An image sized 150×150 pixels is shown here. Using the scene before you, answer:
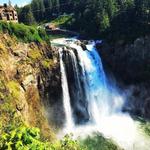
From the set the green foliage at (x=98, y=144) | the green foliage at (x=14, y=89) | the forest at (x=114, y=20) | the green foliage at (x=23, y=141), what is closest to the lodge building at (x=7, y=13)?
the green foliage at (x=14, y=89)

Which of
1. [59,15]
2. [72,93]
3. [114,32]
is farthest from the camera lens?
[59,15]

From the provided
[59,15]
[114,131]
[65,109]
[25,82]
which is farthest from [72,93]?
[59,15]

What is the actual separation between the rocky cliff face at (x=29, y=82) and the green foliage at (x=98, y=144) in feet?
19.0

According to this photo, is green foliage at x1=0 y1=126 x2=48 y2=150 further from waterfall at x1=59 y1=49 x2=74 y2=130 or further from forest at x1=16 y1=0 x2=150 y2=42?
forest at x1=16 y1=0 x2=150 y2=42

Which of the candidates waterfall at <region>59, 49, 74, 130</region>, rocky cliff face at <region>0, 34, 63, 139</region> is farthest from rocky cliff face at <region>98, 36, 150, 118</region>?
rocky cliff face at <region>0, 34, 63, 139</region>

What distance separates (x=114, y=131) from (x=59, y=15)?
8602 cm

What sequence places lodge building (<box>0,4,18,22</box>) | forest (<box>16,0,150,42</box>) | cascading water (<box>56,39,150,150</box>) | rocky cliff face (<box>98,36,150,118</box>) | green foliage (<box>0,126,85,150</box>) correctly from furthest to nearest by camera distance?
forest (<box>16,0,150,42</box>) → rocky cliff face (<box>98,36,150,118</box>) → lodge building (<box>0,4,18,22</box>) → cascading water (<box>56,39,150,150</box>) → green foliage (<box>0,126,85,150</box>)

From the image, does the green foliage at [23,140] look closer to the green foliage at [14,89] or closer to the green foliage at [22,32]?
the green foliage at [14,89]

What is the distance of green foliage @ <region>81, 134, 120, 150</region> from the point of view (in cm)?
5800

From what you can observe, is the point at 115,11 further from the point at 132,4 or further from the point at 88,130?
the point at 88,130

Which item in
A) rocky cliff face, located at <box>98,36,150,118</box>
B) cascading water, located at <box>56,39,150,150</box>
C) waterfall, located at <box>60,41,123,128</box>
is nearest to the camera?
cascading water, located at <box>56,39,150,150</box>

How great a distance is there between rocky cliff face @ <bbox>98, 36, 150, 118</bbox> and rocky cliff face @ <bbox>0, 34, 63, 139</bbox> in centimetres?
1659

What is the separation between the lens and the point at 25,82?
55.9 m

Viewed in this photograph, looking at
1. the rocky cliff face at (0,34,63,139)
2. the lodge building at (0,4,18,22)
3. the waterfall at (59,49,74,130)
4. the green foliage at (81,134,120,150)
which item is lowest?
the green foliage at (81,134,120,150)
